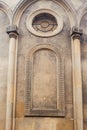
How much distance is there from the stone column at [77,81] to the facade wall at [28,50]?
182 millimetres

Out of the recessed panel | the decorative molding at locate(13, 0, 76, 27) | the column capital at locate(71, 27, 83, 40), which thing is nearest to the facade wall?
the decorative molding at locate(13, 0, 76, 27)

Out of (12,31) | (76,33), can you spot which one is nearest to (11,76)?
(12,31)

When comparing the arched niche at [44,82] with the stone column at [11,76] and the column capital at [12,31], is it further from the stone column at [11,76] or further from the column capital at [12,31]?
the column capital at [12,31]

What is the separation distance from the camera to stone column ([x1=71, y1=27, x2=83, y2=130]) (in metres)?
12.3

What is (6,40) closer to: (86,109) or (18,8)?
(18,8)

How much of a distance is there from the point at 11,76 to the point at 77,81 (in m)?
3.03

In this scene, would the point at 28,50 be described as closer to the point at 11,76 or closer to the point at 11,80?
the point at 11,76

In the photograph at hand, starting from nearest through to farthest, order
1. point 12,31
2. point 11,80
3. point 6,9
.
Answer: point 11,80 → point 12,31 → point 6,9

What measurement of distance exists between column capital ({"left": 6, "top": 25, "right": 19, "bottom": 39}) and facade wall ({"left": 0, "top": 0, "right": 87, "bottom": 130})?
0.16 meters

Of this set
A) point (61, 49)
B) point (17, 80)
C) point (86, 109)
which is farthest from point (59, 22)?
point (86, 109)

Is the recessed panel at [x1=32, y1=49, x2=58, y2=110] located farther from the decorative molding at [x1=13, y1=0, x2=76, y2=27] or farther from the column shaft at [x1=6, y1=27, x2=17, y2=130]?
the decorative molding at [x1=13, y1=0, x2=76, y2=27]

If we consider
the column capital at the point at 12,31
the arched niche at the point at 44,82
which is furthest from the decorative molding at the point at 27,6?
the arched niche at the point at 44,82

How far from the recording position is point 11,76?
12797 mm

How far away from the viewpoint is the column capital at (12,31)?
13.4 m
